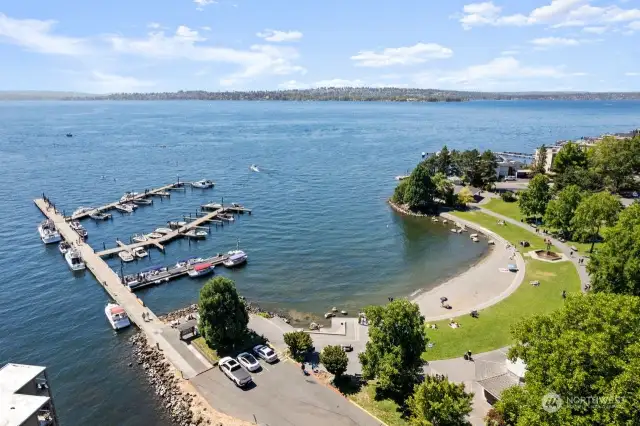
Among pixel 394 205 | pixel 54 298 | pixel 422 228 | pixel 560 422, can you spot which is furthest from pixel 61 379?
pixel 394 205

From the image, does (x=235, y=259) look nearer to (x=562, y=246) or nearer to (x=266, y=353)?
(x=266, y=353)

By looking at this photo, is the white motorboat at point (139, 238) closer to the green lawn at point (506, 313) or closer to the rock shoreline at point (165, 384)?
the rock shoreline at point (165, 384)

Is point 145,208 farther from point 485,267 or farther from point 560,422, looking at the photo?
point 560,422

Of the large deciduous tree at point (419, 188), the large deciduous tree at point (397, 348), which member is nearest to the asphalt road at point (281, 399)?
the large deciduous tree at point (397, 348)

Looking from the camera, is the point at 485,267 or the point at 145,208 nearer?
the point at 485,267

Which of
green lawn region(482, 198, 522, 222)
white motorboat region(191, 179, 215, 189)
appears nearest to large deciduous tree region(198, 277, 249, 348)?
green lawn region(482, 198, 522, 222)
